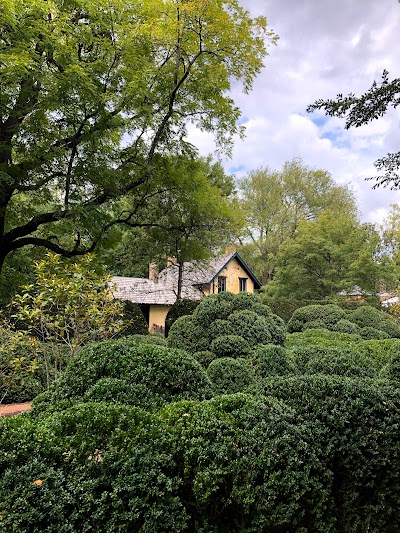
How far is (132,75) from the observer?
7.98 m

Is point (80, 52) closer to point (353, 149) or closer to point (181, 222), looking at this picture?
point (181, 222)

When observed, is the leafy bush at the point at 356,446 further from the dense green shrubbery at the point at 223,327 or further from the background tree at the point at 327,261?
the background tree at the point at 327,261

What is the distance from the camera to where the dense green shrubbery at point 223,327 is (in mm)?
6695

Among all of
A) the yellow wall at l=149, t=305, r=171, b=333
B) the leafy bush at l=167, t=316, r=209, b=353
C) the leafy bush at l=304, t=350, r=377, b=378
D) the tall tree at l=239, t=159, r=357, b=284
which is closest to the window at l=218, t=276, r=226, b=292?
the yellow wall at l=149, t=305, r=171, b=333

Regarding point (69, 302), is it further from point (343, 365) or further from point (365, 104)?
point (365, 104)

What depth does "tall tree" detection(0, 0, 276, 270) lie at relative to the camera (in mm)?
7023

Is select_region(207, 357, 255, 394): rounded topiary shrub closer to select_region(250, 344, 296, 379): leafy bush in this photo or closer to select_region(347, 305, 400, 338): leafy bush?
select_region(250, 344, 296, 379): leafy bush

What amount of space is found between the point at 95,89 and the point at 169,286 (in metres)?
15.4

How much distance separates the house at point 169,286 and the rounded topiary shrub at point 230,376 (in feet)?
45.0

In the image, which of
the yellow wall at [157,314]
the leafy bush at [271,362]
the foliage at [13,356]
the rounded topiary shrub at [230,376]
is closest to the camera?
the foliage at [13,356]

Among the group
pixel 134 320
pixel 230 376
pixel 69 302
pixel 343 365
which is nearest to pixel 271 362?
pixel 230 376

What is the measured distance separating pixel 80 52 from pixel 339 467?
9120 millimetres

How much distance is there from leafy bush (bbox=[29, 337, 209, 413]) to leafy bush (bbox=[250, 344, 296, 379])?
79.6 inches

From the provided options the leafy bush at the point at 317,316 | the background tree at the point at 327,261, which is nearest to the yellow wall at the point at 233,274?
the background tree at the point at 327,261
